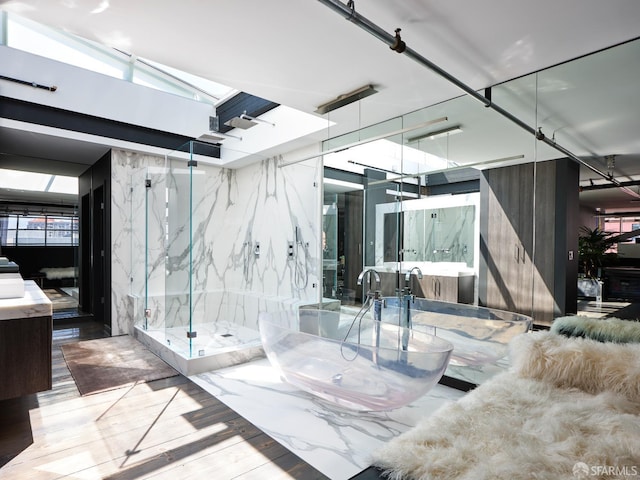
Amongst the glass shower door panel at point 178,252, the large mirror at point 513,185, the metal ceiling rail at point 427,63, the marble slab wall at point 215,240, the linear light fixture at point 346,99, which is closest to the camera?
the metal ceiling rail at point 427,63

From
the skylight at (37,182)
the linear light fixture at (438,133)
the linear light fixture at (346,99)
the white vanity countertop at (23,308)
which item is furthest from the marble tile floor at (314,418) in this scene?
the skylight at (37,182)

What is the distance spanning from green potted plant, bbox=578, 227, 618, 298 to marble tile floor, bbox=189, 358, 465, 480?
132 centimetres

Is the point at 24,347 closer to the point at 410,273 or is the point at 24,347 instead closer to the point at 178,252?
the point at 178,252

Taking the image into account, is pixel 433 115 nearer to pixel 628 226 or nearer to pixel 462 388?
pixel 628 226

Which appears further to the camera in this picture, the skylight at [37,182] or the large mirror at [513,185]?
the skylight at [37,182]

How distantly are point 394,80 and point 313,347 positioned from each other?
224cm

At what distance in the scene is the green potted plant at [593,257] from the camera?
2.32 m

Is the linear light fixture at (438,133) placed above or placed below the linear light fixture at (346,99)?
below

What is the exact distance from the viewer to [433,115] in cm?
350

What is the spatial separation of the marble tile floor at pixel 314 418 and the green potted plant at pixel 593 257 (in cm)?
132

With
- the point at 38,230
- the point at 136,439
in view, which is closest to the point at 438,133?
the point at 136,439

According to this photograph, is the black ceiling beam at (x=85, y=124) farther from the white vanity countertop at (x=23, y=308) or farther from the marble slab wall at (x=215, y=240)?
the white vanity countertop at (x=23, y=308)

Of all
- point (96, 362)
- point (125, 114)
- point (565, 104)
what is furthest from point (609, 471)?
point (125, 114)

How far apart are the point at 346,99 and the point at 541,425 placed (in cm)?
284
